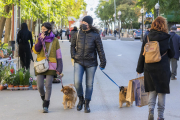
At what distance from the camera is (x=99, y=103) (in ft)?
24.7

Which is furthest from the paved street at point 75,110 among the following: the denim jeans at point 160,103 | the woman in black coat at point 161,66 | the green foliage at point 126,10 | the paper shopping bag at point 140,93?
the green foliage at point 126,10

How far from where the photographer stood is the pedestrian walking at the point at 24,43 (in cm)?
1076

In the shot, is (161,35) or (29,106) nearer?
(161,35)

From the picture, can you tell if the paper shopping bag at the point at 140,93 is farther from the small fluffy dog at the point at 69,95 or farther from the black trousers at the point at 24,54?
the black trousers at the point at 24,54

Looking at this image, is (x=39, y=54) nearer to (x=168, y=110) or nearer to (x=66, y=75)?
(x=168, y=110)

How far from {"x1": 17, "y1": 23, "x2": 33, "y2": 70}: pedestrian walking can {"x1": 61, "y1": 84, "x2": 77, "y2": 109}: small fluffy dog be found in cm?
426

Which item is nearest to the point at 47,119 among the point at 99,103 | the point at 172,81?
the point at 99,103

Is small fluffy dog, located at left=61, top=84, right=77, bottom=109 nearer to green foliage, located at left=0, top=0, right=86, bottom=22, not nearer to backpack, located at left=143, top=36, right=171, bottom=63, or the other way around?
backpack, located at left=143, top=36, right=171, bottom=63

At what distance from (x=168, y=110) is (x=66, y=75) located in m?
6.40

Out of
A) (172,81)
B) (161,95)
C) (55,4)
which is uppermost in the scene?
(55,4)

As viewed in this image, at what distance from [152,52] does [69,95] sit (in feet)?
6.94

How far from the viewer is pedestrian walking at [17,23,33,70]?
10.8 metres

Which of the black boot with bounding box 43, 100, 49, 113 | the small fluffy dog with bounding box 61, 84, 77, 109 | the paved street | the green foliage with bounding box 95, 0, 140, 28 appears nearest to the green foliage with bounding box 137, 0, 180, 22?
the paved street

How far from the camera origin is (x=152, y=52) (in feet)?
17.4
